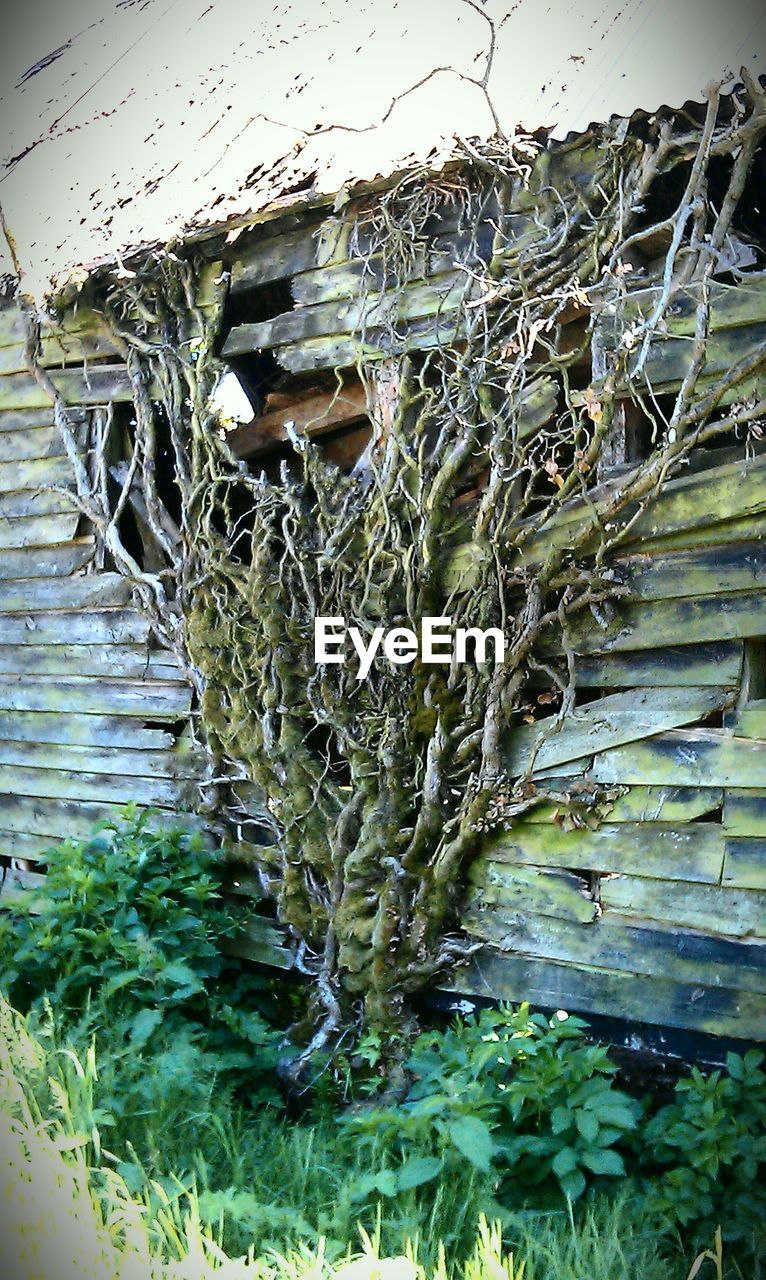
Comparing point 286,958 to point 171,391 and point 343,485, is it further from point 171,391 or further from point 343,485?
point 171,391

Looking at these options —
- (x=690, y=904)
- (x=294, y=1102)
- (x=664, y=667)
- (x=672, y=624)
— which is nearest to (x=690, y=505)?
(x=672, y=624)

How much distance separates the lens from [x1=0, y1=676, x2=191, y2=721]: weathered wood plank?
14.7ft

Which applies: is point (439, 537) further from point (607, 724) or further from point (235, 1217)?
point (235, 1217)

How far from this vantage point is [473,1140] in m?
2.84

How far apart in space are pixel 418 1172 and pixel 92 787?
234cm

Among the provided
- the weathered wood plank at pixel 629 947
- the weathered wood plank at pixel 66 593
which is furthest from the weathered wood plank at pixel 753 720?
the weathered wood plank at pixel 66 593

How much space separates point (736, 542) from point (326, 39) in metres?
2.20

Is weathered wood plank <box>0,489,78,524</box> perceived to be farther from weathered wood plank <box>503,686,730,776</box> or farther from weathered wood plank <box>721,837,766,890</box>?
weathered wood plank <box>721,837,766,890</box>

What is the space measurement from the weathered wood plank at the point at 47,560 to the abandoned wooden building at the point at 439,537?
0.06 feet

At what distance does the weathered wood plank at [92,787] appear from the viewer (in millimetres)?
4496

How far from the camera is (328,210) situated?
4043 millimetres

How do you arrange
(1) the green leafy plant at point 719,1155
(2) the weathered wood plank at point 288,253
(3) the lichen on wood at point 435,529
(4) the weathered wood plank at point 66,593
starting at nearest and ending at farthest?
(1) the green leafy plant at point 719,1155 < (3) the lichen on wood at point 435,529 < (2) the weathered wood plank at point 288,253 < (4) the weathered wood plank at point 66,593

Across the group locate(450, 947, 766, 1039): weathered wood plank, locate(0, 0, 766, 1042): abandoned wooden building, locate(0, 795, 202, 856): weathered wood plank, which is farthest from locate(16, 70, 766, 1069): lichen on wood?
locate(0, 795, 202, 856): weathered wood plank

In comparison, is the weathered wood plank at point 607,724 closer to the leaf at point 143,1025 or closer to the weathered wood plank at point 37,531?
the leaf at point 143,1025
